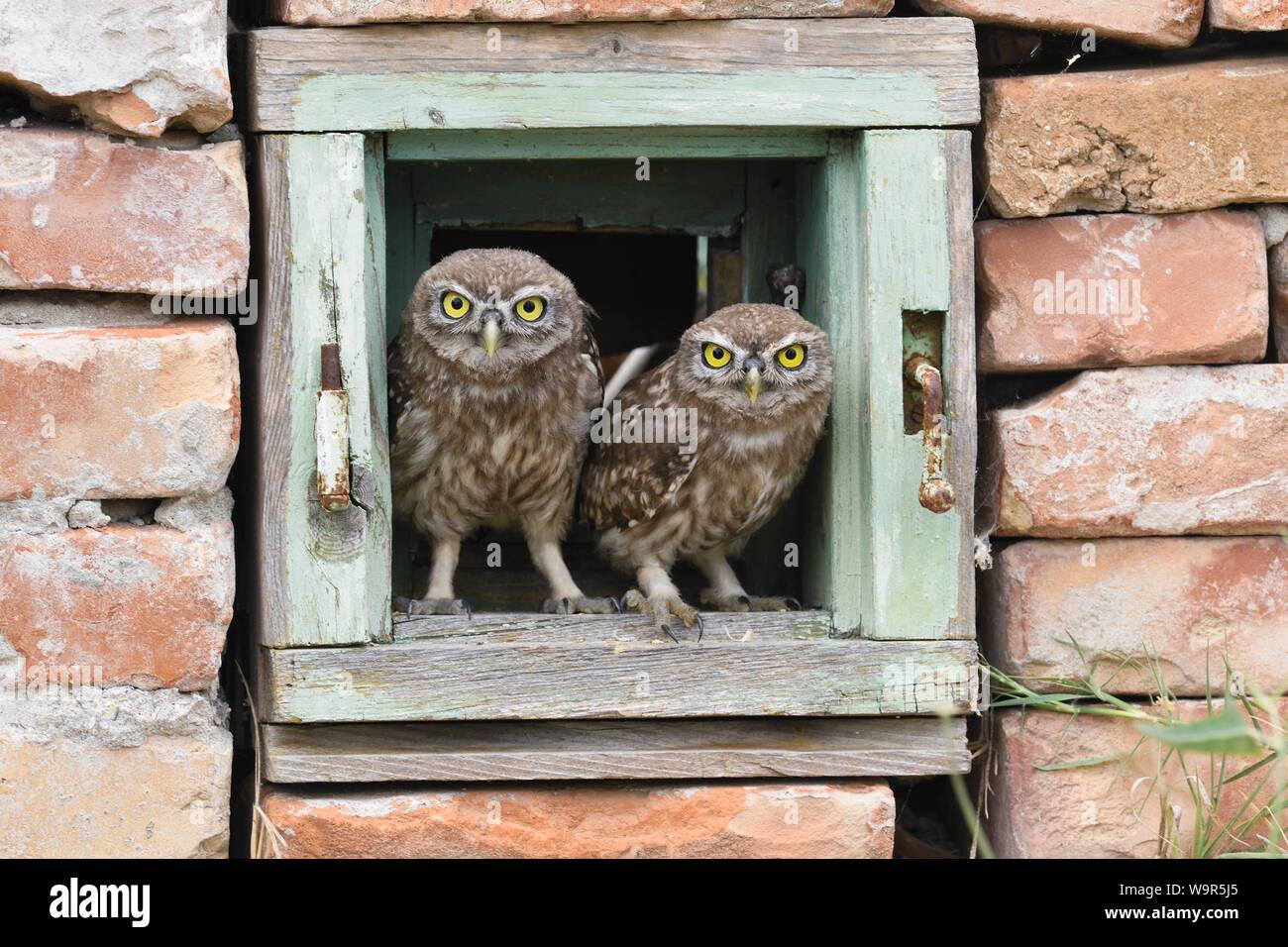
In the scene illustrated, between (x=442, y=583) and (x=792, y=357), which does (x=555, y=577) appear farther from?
(x=792, y=357)

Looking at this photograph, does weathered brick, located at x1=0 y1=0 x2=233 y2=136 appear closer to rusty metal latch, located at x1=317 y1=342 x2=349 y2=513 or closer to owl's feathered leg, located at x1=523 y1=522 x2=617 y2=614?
rusty metal latch, located at x1=317 y1=342 x2=349 y2=513

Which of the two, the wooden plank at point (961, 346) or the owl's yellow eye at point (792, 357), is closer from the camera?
the wooden plank at point (961, 346)

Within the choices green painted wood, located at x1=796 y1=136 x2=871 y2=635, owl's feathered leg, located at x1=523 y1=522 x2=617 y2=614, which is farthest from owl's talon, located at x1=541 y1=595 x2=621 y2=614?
green painted wood, located at x1=796 y1=136 x2=871 y2=635

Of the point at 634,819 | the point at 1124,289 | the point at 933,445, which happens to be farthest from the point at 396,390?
the point at 1124,289

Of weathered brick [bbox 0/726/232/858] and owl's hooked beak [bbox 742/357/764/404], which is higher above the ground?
owl's hooked beak [bbox 742/357/764/404]

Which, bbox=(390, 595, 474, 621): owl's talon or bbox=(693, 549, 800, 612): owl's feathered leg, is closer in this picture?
bbox=(390, 595, 474, 621): owl's talon

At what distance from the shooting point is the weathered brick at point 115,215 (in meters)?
2.38

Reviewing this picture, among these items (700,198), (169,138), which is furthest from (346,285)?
(700,198)

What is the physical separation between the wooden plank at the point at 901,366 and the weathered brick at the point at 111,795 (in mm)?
1275

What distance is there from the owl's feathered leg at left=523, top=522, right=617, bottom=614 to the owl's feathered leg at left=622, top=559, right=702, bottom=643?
0.27 feet

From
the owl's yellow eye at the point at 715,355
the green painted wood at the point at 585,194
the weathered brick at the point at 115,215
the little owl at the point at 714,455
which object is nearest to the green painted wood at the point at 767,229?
the green painted wood at the point at 585,194

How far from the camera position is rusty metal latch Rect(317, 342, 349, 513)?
8.07ft

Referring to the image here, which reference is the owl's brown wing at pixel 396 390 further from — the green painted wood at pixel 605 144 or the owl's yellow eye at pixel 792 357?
the owl's yellow eye at pixel 792 357

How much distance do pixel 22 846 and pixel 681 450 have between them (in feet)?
5.01
